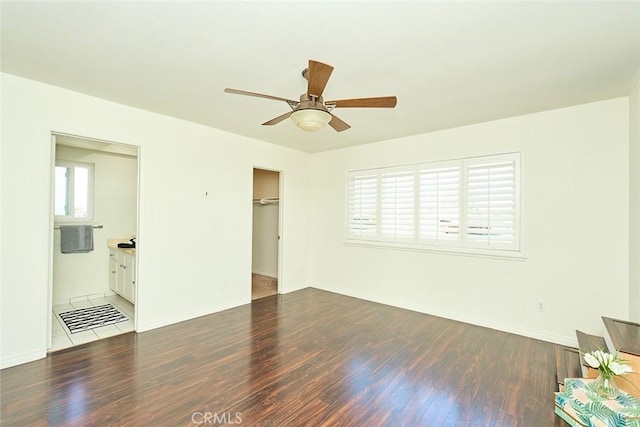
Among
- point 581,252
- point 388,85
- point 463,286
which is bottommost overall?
point 463,286

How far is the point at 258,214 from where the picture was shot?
671cm

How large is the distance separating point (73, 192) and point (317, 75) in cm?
482

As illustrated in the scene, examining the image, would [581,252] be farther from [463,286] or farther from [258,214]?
[258,214]

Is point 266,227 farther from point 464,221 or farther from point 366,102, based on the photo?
point 366,102

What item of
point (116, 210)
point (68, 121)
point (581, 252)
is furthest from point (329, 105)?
point (116, 210)

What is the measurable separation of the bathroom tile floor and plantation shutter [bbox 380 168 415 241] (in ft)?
12.6

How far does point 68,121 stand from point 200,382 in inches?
115

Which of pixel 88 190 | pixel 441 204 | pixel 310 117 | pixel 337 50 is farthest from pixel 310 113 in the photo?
pixel 88 190

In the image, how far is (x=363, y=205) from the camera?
202 inches

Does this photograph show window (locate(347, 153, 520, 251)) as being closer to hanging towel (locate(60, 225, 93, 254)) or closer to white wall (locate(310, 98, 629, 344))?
white wall (locate(310, 98, 629, 344))

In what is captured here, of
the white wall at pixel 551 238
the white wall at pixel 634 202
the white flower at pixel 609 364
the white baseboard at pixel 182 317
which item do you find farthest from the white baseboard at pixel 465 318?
the white baseboard at pixel 182 317

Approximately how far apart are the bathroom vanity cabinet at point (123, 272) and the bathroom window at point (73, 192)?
732 mm

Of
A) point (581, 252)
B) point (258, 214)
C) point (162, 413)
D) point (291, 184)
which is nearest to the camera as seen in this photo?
point (162, 413)

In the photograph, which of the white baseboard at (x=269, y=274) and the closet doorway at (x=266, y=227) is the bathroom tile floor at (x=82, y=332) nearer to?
the closet doorway at (x=266, y=227)
